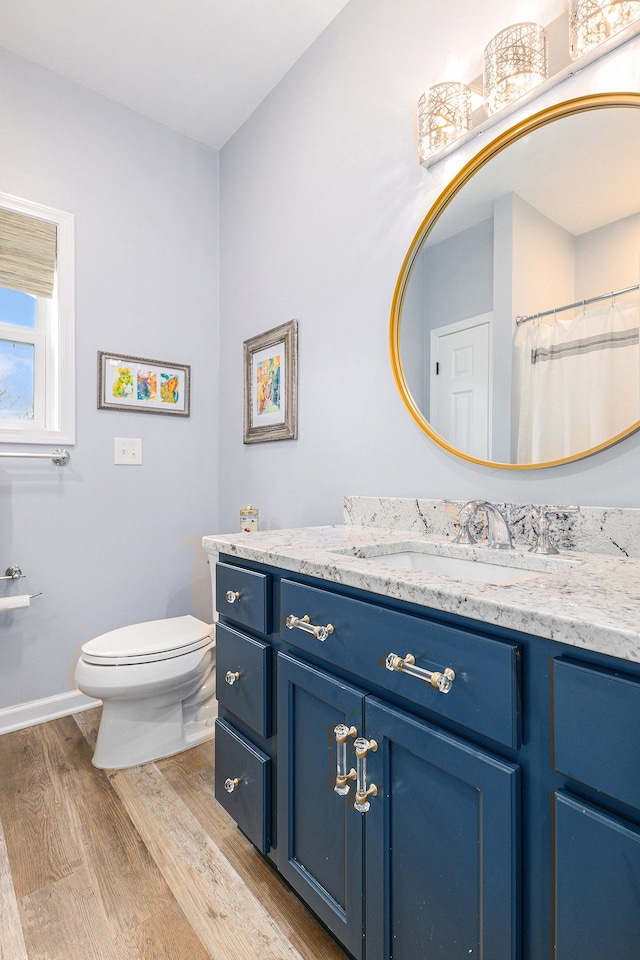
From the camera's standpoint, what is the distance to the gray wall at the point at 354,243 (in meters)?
1.38

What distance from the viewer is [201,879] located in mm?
1284

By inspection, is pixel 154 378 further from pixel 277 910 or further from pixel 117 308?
pixel 277 910

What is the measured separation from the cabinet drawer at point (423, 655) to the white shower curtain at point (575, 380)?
65 cm

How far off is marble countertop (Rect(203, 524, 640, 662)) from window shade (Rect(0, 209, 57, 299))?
166cm

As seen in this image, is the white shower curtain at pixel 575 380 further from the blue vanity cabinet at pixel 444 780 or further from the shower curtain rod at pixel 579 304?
the blue vanity cabinet at pixel 444 780

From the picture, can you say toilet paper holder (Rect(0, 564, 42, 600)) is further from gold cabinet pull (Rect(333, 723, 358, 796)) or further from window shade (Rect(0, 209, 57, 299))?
gold cabinet pull (Rect(333, 723, 358, 796))

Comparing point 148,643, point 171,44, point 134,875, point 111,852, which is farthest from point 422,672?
point 171,44

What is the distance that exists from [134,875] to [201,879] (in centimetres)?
18

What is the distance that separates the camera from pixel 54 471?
86.7 inches

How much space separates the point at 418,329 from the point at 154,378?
57.4 inches

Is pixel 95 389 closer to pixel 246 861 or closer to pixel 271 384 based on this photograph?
pixel 271 384

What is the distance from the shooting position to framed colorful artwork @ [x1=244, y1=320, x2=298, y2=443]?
213 centimetres

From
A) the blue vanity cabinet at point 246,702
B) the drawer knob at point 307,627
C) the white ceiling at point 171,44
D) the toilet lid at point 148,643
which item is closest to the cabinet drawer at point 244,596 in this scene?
the blue vanity cabinet at point 246,702

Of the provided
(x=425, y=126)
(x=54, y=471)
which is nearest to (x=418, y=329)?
(x=425, y=126)
